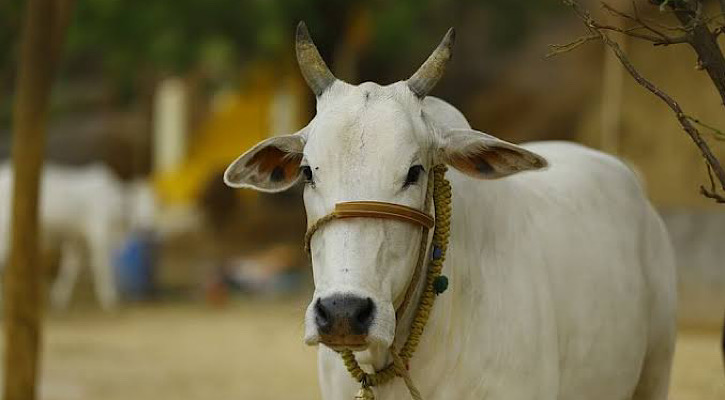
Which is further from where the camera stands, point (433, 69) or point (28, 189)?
point (28, 189)

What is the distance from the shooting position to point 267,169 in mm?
4117

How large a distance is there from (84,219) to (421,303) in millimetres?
11574

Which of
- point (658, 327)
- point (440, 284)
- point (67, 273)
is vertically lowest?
point (658, 327)

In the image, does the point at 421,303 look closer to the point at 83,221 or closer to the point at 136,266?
the point at 83,221

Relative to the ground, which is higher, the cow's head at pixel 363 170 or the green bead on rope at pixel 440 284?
the cow's head at pixel 363 170

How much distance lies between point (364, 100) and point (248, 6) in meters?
11.4

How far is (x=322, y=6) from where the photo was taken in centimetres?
1659

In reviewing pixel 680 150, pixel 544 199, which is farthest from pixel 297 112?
pixel 544 199

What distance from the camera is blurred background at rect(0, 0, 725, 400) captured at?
450 inches

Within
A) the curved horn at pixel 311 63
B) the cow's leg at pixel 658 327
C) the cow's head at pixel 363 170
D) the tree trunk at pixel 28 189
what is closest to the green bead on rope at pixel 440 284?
the cow's head at pixel 363 170

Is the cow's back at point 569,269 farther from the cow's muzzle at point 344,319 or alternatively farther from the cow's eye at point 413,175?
the cow's muzzle at point 344,319

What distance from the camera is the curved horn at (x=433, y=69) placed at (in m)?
3.93

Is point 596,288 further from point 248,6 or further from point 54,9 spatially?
point 248,6

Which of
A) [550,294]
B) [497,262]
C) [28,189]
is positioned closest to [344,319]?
[497,262]
